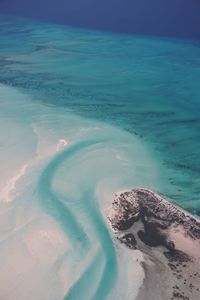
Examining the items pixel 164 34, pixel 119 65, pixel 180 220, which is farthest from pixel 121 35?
pixel 180 220

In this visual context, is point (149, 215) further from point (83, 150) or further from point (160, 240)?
point (83, 150)

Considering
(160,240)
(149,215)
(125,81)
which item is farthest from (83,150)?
(125,81)

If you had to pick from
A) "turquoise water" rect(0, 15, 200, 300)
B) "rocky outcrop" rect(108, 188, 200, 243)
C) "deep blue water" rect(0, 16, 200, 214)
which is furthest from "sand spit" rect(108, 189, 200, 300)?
"deep blue water" rect(0, 16, 200, 214)

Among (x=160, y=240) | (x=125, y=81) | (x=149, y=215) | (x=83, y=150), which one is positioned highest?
(x=125, y=81)

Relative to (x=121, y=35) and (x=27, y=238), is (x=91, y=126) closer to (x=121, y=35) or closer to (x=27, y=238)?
(x=27, y=238)

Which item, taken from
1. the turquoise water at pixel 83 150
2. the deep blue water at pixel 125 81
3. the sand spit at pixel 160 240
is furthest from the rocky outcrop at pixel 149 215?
the deep blue water at pixel 125 81
